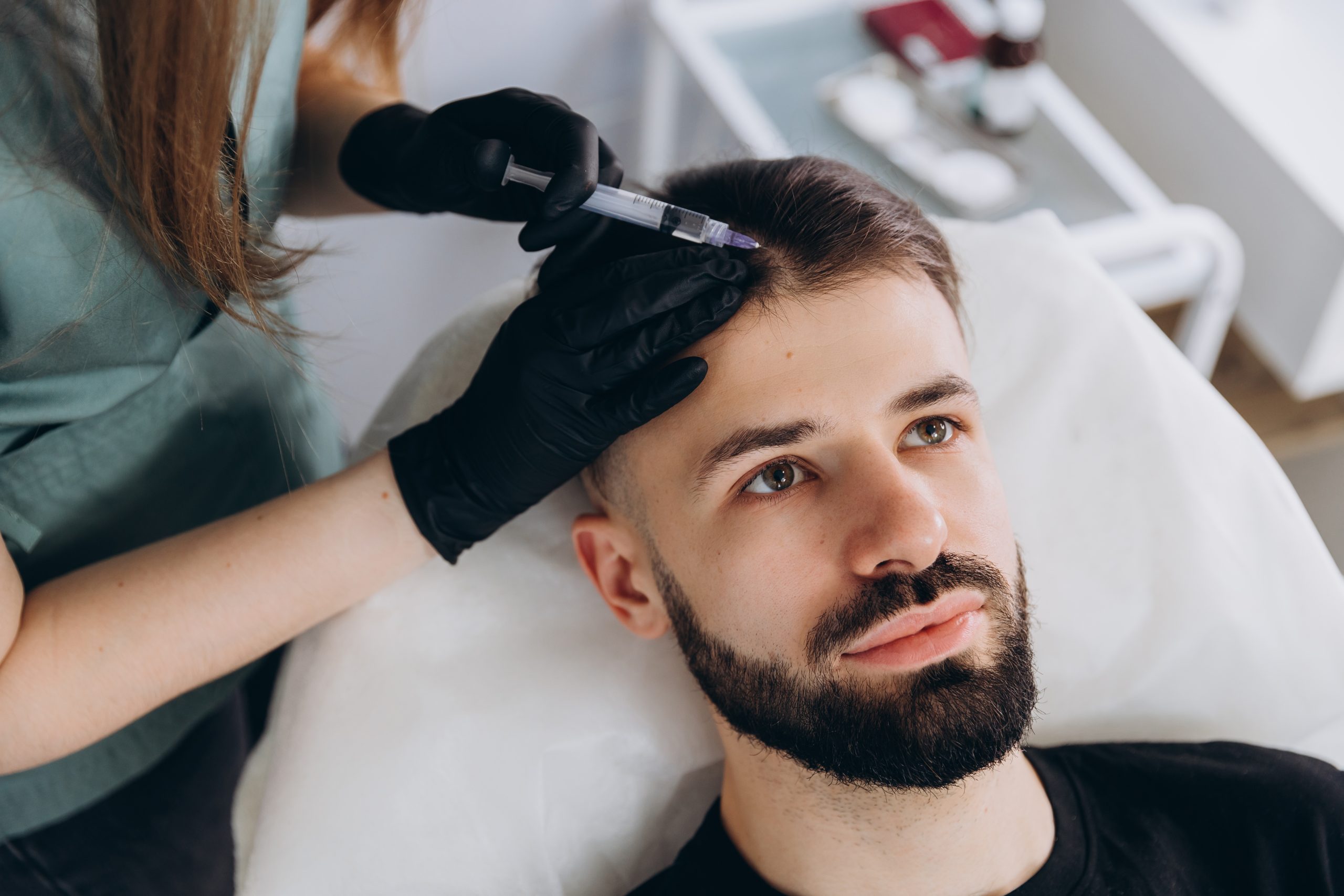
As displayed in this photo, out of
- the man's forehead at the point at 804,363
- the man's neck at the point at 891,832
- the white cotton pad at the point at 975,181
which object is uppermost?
the man's forehead at the point at 804,363

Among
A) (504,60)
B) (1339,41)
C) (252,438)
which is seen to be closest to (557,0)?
(504,60)

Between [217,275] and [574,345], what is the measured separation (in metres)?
0.30

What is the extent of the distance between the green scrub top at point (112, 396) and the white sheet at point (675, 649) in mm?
141

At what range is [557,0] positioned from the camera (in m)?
1.92

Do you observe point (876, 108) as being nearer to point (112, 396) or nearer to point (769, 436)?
point (769, 436)

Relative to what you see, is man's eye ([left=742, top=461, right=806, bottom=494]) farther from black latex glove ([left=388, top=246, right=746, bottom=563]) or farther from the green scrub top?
the green scrub top

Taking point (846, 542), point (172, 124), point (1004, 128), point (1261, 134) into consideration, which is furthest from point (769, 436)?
point (1261, 134)

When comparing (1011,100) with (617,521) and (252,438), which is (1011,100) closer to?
(617,521)

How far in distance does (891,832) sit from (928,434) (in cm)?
38

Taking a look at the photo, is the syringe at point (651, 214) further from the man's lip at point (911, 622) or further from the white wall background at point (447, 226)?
the white wall background at point (447, 226)

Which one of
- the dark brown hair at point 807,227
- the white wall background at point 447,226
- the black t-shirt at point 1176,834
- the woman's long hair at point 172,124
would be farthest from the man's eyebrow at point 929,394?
the white wall background at point 447,226

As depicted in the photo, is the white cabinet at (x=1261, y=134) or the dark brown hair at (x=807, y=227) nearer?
the dark brown hair at (x=807, y=227)

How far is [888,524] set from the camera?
3.05 feet

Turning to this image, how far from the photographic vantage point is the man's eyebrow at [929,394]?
1.00 meters
